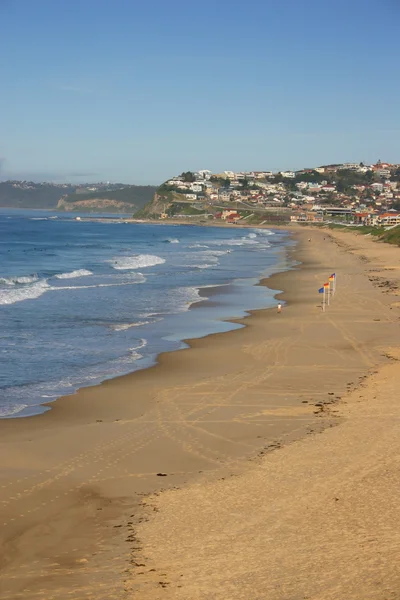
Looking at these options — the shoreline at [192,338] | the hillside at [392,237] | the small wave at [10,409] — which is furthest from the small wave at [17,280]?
the hillside at [392,237]

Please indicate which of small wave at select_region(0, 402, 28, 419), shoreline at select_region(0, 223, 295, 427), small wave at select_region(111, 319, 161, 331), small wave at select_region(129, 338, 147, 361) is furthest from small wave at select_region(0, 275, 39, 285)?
small wave at select_region(0, 402, 28, 419)

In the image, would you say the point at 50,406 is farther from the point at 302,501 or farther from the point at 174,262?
the point at 174,262

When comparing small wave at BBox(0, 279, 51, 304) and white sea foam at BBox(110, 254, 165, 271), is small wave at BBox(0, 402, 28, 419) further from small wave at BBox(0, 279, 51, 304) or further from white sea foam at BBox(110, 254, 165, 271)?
white sea foam at BBox(110, 254, 165, 271)

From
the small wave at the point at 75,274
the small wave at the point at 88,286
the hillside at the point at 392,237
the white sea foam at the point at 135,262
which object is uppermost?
the hillside at the point at 392,237

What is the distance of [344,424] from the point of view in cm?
1357

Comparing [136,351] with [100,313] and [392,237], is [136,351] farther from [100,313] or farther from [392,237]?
[392,237]

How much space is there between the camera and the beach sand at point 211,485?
7910mm

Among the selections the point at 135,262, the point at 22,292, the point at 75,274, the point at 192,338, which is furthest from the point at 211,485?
the point at 135,262

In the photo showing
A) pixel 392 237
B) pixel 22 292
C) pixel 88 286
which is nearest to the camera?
pixel 22 292

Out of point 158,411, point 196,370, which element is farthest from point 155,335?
point 158,411

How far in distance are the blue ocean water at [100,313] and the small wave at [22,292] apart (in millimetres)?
46

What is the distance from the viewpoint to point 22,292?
35.4 metres

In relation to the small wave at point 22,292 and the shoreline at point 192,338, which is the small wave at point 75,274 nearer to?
the small wave at point 22,292

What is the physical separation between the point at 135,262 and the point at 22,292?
22.3 metres
